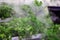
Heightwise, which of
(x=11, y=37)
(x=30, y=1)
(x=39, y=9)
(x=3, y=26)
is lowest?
(x=11, y=37)

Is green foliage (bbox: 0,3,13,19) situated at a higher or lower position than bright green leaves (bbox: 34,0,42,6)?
lower

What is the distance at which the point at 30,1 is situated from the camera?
67.5 inches

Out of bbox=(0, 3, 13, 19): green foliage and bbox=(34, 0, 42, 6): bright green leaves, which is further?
bbox=(34, 0, 42, 6): bright green leaves

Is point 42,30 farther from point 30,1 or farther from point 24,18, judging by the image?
point 30,1

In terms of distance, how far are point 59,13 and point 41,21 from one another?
27 centimetres

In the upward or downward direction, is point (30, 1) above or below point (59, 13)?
above

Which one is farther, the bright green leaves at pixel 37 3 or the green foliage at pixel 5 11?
the bright green leaves at pixel 37 3

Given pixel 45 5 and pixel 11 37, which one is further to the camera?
pixel 45 5

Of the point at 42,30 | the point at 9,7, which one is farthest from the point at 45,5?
the point at 9,7

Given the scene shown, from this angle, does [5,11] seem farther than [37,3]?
No

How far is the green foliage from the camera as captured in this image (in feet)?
5.28

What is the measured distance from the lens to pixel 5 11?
5.31ft

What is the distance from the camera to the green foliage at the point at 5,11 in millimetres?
1611

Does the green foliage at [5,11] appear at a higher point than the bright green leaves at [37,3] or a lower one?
lower
